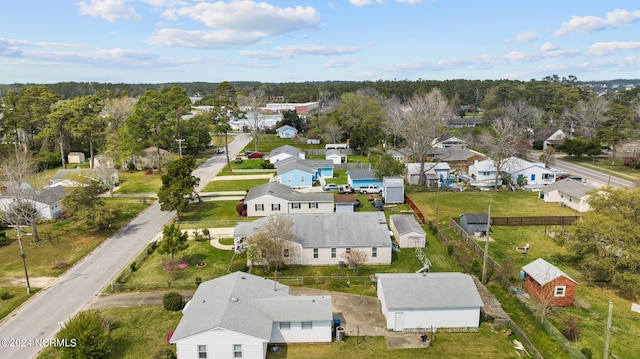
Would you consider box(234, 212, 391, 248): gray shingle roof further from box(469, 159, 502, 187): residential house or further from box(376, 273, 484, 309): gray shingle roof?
box(469, 159, 502, 187): residential house

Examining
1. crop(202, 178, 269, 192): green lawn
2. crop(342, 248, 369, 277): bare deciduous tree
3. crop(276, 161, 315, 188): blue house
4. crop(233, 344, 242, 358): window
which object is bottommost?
crop(233, 344, 242, 358): window

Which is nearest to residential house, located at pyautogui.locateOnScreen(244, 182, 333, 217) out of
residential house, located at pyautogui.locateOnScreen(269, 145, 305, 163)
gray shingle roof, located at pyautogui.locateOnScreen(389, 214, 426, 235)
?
gray shingle roof, located at pyautogui.locateOnScreen(389, 214, 426, 235)

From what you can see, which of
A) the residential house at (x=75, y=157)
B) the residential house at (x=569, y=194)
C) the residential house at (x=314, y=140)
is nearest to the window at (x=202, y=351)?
the residential house at (x=569, y=194)

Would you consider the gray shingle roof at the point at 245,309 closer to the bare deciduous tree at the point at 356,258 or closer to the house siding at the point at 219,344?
the house siding at the point at 219,344

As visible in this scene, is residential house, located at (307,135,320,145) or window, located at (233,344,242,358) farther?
residential house, located at (307,135,320,145)

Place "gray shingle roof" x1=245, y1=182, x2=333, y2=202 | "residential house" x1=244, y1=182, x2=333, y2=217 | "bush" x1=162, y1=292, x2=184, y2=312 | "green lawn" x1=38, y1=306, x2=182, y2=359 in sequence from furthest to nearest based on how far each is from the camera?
"gray shingle roof" x1=245, y1=182, x2=333, y2=202 < "residential house" x1=244, y1=182, x2=333, y2=217 < "bush" x1=162, y1=292, x2=184, y2=312 < "green lawn" x1=38, y1=306, x2=182, y2=359

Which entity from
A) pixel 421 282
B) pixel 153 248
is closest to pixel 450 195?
pixel 421 282

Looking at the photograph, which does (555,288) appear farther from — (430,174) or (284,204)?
(430,174)
